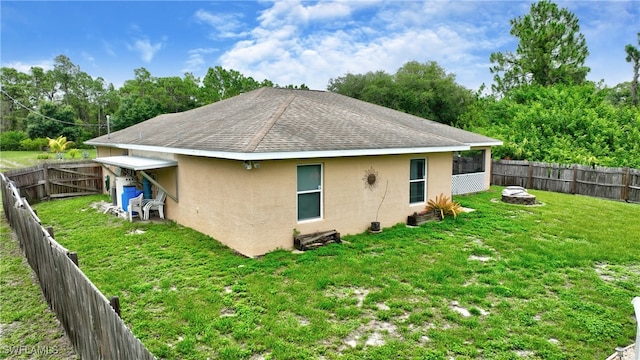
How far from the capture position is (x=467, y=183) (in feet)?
53.2

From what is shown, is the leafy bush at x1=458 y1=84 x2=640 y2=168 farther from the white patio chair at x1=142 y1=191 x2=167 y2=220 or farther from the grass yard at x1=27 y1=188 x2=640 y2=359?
the white patio chair at x1=142 y1=191 x2=167 y2=220

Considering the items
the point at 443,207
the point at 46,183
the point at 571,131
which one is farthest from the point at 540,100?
the point at 46,183

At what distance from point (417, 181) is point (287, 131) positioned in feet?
14.5

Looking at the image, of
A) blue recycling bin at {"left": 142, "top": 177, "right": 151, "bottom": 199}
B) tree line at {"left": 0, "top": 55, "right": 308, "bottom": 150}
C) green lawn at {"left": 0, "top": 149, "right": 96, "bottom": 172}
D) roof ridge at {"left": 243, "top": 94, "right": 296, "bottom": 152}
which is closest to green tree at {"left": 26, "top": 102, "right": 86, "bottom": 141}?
tree line at {"left": 0, "top": 55, "right": 308, "bottom": 150}

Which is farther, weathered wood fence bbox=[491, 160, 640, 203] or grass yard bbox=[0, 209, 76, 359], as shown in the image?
weathered wood fence bbox=[491, 160, 640, 203]

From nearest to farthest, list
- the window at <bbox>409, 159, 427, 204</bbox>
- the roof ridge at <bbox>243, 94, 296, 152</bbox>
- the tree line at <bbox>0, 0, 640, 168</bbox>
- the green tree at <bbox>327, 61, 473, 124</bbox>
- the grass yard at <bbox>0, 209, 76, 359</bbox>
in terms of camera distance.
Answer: the grass yard at <bbox>0, 209, 76, 359</bbox> → the roof ridge at <bbox>243, 94, 296, 152</bbox> → the window at <bbox>409, 159, 427, 204</bbox> → the tree line at <bbox>0, 0, 640, 168</bbox> → the green tree at <bbox>327, 61, 473, 124</bbox>

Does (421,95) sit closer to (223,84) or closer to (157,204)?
(223,84)

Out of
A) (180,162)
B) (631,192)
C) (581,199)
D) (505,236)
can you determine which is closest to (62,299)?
(180,162)

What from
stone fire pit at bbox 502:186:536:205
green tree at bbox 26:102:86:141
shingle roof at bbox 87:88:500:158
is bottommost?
stone fire pit at bbox 502:186:536:205

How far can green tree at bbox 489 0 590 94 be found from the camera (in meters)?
26.9

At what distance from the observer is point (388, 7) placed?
74.1 feet

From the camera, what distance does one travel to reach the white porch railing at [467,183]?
15.8 m

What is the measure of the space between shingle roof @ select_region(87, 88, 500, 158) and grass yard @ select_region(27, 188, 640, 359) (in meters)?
2.31

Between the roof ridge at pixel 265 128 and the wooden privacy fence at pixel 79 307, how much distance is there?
3678 mm
